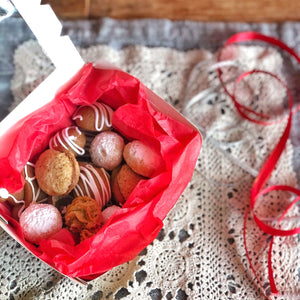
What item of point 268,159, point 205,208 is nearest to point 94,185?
point 205,208

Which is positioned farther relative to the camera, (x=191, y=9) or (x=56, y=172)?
(x=191, y=9)

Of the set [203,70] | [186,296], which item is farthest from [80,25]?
[186,296]

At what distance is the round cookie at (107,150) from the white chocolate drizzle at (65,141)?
0.02 metres

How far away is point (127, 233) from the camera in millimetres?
587

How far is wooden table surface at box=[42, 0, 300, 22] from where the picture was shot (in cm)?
100

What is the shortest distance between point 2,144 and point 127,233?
24cm

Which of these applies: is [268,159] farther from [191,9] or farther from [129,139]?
[191,9]

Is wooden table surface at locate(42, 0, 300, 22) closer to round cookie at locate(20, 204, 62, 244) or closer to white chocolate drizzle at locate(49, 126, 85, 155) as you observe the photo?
white chocolate drizzle at locate(49, 126, 85, 155)

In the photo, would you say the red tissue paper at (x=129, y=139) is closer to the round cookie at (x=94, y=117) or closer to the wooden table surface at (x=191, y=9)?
the round cookie at (x=94, y=117)

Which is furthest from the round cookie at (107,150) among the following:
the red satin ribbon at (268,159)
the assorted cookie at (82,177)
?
the red satin ribbon at (268,159)

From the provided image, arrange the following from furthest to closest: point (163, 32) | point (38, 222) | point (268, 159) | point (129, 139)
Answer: point (163, 32) < point (268, 159) < point (129, 139) < point (38, 222)

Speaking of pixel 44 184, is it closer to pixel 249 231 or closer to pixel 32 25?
pixel 32 25

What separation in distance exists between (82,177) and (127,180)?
7cm

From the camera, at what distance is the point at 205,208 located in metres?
0.78
